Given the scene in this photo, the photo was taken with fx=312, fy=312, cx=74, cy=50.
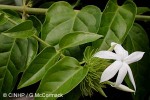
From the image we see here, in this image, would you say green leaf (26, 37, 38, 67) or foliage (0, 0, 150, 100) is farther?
green leaf (26, 37, 38, 67)

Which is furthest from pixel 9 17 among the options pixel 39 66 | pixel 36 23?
pixel 39 66

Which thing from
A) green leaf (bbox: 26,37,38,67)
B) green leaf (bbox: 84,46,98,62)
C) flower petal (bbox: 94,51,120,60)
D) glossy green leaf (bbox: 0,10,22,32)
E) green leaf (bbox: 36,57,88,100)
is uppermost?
flower petal (bbox: 94,51,120,60)

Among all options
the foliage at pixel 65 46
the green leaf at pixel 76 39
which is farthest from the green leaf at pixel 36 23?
the green leaf at pixel 76 39

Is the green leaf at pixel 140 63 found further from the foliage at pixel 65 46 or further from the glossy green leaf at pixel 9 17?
the glossy green leaf at pixel 9 17

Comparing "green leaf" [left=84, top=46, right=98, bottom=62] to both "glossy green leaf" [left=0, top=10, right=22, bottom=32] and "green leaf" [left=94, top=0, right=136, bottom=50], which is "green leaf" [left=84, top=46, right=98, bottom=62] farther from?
"glossy green leaf" [left=0, top=10, right=22, bottom=32]

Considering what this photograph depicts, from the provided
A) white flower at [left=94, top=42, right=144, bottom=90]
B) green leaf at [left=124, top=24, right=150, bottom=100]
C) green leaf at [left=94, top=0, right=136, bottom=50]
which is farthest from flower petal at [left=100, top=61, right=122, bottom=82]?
green leaf at [left=124, top=24, right=150, bottom=100]

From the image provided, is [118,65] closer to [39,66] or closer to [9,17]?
[39,66]

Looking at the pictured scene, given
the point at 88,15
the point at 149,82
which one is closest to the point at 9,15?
the point at 88,15
